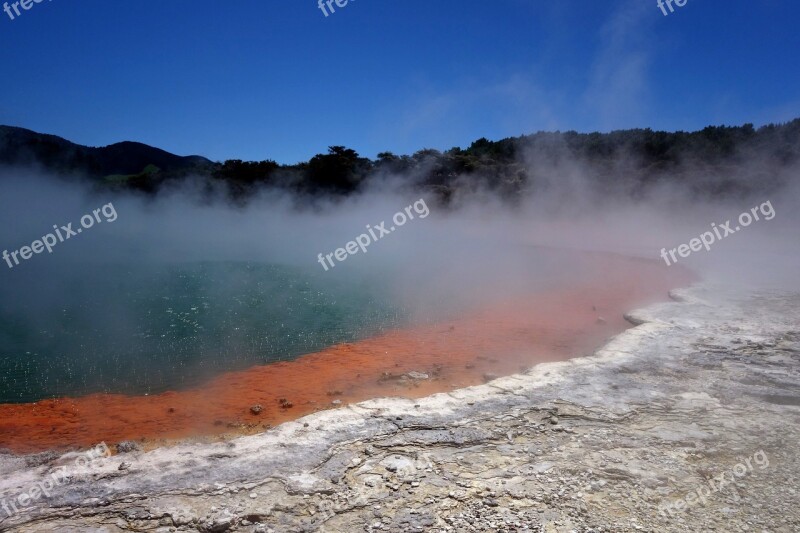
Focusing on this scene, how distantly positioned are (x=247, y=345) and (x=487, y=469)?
4824 mm

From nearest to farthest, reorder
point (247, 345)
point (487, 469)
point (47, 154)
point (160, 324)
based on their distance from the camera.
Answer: point (487, 469)
point (247, 345)
point (160, 324)
point (47, 154)

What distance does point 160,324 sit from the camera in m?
7.71

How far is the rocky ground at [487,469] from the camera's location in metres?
2.56

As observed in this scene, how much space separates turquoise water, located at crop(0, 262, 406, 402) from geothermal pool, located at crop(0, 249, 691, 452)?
3 cm

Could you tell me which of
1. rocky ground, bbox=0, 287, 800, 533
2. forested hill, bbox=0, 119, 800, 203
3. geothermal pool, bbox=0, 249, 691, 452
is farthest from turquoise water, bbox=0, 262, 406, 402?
forested hill, bbox=0, 119, 800, 203

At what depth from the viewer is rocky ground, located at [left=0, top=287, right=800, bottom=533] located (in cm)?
256

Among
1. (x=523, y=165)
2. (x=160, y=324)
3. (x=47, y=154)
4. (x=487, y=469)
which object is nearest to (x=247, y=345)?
(x=160, y=324)

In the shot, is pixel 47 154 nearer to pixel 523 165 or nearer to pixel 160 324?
pixel 160 324

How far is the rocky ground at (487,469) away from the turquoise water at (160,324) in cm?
242

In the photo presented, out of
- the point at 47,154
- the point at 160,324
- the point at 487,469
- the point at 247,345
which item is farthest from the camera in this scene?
the point at 47,154

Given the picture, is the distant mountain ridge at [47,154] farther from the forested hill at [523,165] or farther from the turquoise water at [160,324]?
the turquoise water at [160,324]

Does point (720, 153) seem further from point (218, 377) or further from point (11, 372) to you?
point (11, 372)

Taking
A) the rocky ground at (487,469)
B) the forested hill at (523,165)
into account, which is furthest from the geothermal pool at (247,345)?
the forested hill at (523,165)

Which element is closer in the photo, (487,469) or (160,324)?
(487,469)
